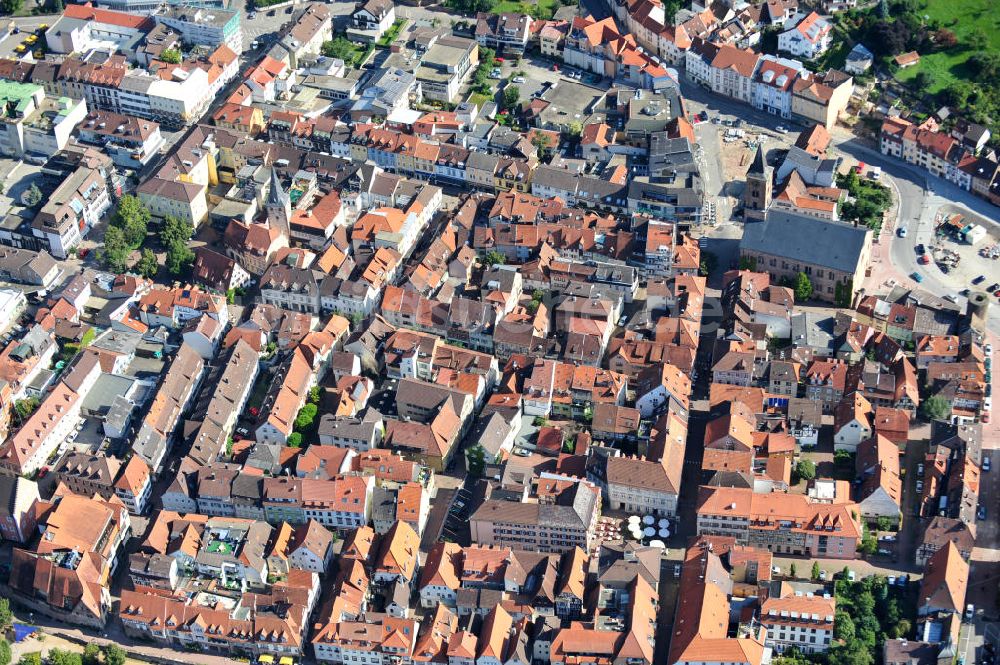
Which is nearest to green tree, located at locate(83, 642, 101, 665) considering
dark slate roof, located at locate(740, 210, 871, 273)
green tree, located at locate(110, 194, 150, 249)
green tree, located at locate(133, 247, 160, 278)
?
green tree, located at locate(133, 247, 160, 278)

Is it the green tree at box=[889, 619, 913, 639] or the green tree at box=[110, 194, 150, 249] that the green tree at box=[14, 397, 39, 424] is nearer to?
the green tree at box=[110, 194, 150, 249]

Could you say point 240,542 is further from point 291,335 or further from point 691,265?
point 691,265

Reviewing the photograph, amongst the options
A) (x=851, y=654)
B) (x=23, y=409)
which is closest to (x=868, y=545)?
(x=851, y=654)

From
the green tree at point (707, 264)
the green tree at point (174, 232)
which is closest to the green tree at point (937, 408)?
the green tree at point (707, 264)

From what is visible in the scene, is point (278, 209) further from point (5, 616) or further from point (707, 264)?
point (5, 616)

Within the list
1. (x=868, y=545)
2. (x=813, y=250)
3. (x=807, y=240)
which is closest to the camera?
(x=868, y=545)

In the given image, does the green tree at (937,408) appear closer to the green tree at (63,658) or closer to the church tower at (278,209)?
the church tower at (278,209)
